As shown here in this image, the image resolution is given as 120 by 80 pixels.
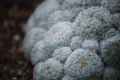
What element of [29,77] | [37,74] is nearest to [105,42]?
[37,74]

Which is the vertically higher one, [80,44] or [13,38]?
[13,38]

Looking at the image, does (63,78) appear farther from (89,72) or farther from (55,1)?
(55,1)

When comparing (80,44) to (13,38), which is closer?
(80,44)

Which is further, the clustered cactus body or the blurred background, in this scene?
the blurred background
